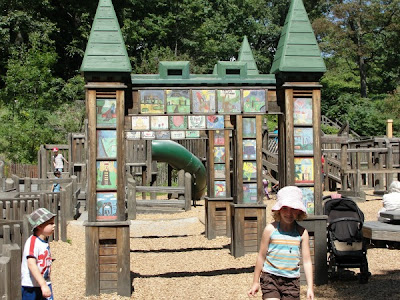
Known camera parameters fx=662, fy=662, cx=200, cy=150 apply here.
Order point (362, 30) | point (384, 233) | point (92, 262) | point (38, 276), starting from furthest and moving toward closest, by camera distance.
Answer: point (362, 30), point (92, 262), point (384, 233), point (38, 276)

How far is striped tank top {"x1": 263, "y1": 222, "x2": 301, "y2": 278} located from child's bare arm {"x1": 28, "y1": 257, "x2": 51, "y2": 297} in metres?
2.12

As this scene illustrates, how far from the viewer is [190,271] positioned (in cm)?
1161

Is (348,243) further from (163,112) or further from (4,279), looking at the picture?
(4,279)

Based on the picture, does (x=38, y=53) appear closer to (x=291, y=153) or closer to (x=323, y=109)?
(x=323, y=109)

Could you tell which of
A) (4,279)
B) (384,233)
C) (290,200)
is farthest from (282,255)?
(4,279)

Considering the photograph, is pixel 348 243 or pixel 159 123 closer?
pixel 348 243

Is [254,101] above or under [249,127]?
above

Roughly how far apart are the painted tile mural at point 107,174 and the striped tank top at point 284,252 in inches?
174

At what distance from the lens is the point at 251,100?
1066 cm

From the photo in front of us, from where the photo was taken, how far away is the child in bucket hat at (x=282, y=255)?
233 inches

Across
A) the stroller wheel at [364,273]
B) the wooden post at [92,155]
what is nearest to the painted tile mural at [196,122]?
the wooden post at [92,155]

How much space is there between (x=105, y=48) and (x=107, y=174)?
6.29 feet

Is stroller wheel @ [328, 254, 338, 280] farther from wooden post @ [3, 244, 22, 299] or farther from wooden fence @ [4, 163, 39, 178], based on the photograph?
wooden fence @ [4, 163, 39, 178]

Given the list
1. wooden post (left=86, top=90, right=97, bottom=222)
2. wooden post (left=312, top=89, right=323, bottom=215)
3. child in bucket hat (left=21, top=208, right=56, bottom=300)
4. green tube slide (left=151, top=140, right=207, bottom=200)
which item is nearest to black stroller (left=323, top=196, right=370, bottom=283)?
wooden post (left=312, top=89, right=323, bottom=215)
